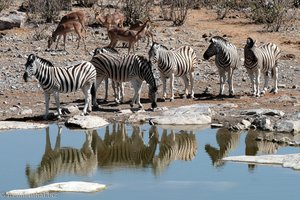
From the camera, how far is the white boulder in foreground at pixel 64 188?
13.1m

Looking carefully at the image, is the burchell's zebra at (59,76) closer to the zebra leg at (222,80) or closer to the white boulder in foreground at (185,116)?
the white boulder in foreground at (185,116)

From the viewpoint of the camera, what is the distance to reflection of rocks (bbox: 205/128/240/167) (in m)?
16.1

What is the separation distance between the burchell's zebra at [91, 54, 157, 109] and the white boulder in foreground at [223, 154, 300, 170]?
4.99 m

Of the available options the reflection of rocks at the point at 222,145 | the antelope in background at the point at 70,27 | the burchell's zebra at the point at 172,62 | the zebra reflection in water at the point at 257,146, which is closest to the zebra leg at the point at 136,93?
the burchell's zebra at the point at 172,62

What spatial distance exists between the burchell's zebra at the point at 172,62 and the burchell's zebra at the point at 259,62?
55.4 inches

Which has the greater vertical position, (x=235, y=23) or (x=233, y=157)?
(x=235, y=23)

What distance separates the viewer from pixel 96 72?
20.6 meters

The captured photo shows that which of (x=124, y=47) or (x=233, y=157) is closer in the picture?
(x=233, y=157)

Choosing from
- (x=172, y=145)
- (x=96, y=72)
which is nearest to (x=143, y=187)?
(x=172, y=145)

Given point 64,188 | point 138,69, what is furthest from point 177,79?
point 64,188

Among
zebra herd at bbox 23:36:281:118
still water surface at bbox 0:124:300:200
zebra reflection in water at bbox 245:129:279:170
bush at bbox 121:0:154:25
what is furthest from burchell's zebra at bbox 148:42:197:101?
bush at bbox 121:0:154:25

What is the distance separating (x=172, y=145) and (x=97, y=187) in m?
4.08

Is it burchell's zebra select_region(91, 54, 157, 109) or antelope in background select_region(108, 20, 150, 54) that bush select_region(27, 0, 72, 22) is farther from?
burchell's zebra select_region(91, 54, 157, 109)

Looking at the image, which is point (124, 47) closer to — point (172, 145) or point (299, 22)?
point (299, 22)
